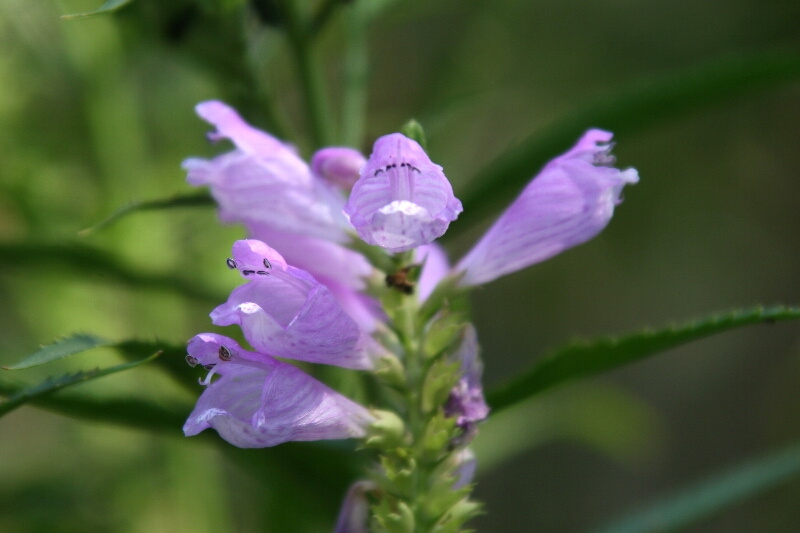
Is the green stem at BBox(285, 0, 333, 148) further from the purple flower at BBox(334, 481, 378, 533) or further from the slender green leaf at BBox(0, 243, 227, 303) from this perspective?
the purple flower at BBox(334, 481, 378, 533)

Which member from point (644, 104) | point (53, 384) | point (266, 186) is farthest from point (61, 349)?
point (644, 104)

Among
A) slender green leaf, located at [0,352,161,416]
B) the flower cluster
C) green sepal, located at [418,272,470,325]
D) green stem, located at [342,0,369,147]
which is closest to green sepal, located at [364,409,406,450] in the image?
the flower cluster

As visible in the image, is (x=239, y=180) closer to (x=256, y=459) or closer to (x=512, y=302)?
(x=256, y=459)

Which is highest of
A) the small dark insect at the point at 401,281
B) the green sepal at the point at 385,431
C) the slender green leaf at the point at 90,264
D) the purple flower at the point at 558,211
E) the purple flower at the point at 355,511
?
the slender green leaf at the point at 90,264

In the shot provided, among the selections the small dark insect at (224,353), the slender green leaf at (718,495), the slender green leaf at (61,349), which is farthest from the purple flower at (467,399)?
the slender green leaf at (718,495)

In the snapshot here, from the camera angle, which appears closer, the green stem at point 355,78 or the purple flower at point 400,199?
the purple flower at point 400,199

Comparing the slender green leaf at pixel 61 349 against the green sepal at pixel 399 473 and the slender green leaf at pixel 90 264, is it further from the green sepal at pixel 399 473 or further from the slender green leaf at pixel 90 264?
the slender green leaf at pixel 90 264

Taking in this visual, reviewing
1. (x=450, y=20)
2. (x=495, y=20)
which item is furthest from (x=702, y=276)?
(x=495, y=20)

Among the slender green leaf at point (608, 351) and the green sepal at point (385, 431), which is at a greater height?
the slender green leaf at point (608, 351)
